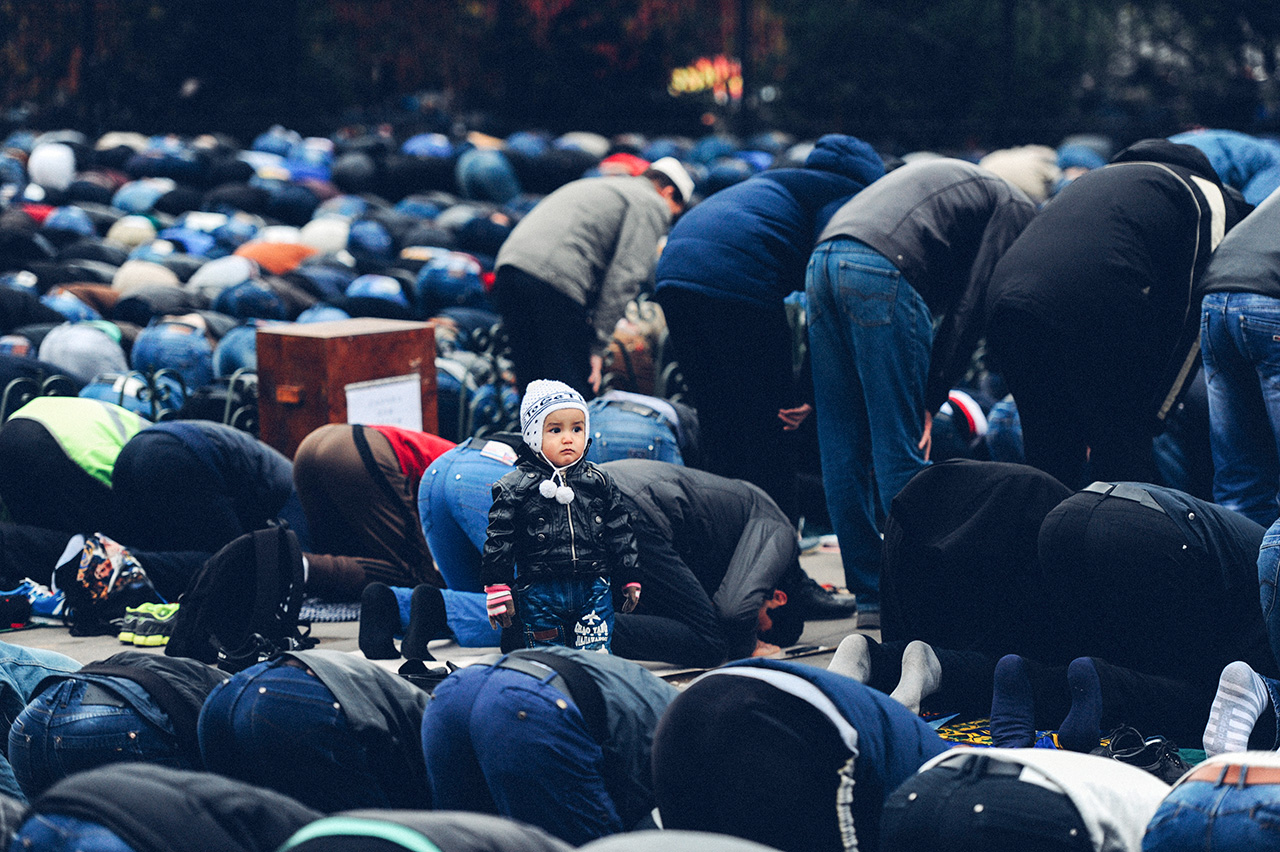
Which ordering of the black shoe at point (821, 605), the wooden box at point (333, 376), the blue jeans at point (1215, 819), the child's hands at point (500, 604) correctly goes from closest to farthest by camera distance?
the blue jeans at point (1215, 819) → the child's hands at point (500, 604) → the black shoe at point (821, 605) → the wooden box at point (333, 376)

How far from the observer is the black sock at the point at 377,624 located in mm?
5570

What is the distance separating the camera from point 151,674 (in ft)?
13.2

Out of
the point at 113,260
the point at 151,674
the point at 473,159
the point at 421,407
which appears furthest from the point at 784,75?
the point at 151,674

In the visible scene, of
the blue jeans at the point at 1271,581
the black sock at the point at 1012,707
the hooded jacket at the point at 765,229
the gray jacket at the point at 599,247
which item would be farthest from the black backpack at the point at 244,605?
the blue jeans at the point at 1271,581

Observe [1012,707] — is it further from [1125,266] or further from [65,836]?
[65,836]

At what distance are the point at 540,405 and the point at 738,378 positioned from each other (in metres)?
1.71

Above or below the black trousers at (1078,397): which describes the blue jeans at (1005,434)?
below

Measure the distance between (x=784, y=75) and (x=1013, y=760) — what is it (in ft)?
86.7

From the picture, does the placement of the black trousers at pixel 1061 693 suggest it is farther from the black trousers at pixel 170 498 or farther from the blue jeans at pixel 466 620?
the black trousers at pixel 170 498

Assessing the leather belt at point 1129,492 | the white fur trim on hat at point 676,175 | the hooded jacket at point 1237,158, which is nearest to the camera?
the leather belt at point 1129,492

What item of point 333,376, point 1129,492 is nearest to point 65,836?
point 1129,492

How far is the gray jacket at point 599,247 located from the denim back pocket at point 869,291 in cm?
197

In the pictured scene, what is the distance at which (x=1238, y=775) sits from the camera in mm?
3045

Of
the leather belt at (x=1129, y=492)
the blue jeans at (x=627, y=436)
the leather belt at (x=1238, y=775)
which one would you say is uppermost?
the leather belt at (x=1129, y=492)
